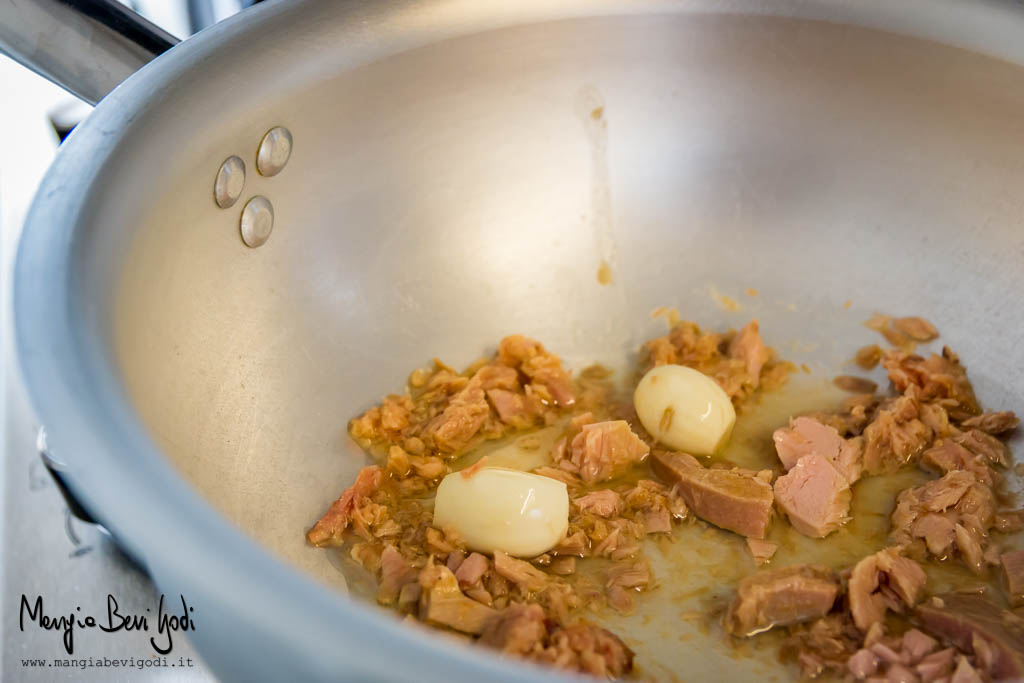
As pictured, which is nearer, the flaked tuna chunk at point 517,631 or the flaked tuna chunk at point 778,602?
the flaked tuna chunk at point 517,631

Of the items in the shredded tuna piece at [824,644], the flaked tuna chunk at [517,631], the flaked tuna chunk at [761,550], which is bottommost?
the shredded tuna piece at [824,644]

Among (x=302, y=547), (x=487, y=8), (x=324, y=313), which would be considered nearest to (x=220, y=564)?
(x=302, y=547)

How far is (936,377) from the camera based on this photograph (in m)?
1.24

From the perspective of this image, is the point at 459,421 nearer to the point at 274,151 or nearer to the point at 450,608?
the point at 450,608

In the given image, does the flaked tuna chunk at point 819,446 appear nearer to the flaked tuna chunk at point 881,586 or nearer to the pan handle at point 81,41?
the flaked tuna chunk at point 881,586

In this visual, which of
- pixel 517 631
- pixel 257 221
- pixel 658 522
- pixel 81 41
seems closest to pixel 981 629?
pixel 658 522

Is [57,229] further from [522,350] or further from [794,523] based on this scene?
[794,523]

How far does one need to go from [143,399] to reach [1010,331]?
1092 mm

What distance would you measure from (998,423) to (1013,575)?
0.80 ft

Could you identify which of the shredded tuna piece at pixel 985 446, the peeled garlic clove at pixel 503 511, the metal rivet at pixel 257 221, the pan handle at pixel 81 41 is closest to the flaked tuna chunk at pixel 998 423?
the shredded tuna piece at pixel 985 446

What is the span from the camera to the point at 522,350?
50.6 inches

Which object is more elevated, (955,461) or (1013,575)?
(955,461)

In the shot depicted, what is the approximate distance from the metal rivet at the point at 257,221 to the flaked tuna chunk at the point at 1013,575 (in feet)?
3.07

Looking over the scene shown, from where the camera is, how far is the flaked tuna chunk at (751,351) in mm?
1302
